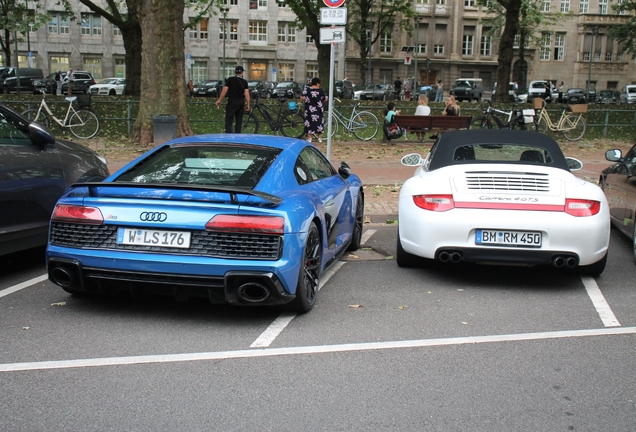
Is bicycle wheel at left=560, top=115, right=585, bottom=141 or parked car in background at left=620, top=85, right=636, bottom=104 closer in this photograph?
bicycle wheel at left=560, top=115, right=585, bottom=141

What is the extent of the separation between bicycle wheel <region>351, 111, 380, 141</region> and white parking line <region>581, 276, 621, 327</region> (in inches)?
540

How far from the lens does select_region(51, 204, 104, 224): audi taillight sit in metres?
5.07

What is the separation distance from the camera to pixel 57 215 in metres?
5.23

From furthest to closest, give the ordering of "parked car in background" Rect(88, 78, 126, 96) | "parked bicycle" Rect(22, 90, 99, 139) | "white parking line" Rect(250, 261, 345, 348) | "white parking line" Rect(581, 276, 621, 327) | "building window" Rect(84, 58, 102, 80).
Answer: "building window" Rect(84, 58, 102, 80) < "parked car in background" Rect(88, 78, 126, 96) < "parked bicycle" Rect(22, 90, 99, 139) < "white parking line" Rect(581, 276, 621, 327) < "white parking line" Rect(250, 261, 345, 348)

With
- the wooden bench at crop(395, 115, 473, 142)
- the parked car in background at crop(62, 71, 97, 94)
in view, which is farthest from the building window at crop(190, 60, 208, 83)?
the wooden bench at crop(395, 115, 473, 142)

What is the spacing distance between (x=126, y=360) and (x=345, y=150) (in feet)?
47.0

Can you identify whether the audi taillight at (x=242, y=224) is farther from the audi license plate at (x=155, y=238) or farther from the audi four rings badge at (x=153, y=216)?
the audi four rings badge at (x=153, y=216)

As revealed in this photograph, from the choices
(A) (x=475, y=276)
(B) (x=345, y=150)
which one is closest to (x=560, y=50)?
(B) (x=345, y=150)

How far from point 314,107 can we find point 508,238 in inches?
445

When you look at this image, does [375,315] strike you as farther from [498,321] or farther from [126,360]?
[126,360]

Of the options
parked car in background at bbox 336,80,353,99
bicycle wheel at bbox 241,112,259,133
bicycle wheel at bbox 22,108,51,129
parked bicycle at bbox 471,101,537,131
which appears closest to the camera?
bicycle wheel at bbox 241,112,259,133

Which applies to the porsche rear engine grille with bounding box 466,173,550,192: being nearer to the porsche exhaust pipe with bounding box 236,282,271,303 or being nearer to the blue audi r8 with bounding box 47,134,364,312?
the blue audi r8 with bounding box 47,134,364,312

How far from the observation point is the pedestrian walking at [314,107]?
16.9m

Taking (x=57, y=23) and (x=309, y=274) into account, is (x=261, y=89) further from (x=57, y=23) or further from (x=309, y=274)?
(x=309, y=274)
